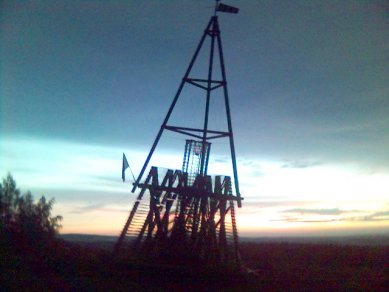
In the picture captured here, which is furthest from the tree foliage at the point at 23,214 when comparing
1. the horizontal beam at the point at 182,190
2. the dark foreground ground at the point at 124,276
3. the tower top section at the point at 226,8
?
the tower top section at the point at 226,8

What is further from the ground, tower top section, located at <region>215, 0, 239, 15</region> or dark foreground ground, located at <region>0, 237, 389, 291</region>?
tower top section, located at <region>215, 0, 239, 15</region>

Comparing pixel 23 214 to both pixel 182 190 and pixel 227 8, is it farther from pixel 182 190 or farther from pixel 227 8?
pixel 227 8

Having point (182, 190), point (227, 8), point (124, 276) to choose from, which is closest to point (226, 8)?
point (227, 8)

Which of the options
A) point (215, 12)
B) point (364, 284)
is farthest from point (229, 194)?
point (215, 12)

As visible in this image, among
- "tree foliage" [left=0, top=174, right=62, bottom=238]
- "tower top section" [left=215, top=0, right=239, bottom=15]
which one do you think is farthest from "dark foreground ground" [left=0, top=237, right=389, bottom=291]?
"tower top section" [left=215, top=0, right=239, bottom=15]

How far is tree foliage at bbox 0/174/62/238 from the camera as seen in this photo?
70.6 ft

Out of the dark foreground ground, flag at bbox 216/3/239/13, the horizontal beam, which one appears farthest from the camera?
flag at bbox 216/3/239/13

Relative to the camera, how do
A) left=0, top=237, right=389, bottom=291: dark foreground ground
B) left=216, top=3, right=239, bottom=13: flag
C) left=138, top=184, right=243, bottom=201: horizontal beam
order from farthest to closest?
left=216, top=3, right=239, bottom=13: flag
left=138, top=184, right=243, bottom=201: horizontal beam
left=0, top=237, right=389, bottom=291: dark foreground ground

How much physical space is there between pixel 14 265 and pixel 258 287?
10.7 meters

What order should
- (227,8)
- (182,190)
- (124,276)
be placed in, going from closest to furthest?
(124,276), (182,190), (227,8)

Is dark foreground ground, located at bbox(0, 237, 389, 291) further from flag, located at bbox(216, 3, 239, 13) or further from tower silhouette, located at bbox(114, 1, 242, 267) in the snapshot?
flag, located at bbox(216, 3, 239, 13)

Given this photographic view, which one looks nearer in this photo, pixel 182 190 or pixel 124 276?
pixel 124 276

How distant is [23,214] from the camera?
912 inches

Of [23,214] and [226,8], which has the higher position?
[226,8]
